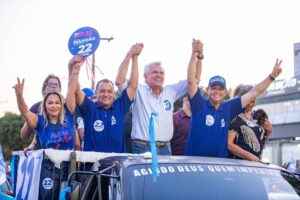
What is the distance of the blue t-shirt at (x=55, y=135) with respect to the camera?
16.8 ft

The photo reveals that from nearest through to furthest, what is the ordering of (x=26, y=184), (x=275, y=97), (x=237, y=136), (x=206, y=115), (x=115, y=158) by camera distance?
(x=115, y=158)
(x=26, y=184)
(x=206, y=115)
(x=237, y=136)
(x=275, y=97)

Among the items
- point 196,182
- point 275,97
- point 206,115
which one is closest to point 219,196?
point 196,182

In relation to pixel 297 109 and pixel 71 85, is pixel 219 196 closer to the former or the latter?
pixel 71 85

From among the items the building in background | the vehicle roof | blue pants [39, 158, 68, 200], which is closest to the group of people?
blue pants [39, 158, 68, 200]

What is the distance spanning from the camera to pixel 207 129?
520 cm

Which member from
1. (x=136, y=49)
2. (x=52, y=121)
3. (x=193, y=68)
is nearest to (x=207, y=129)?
(x=193, y=68)

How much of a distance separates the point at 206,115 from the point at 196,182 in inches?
60.4

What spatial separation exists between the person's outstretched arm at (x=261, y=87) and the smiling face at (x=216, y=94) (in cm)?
31

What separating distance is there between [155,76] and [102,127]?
3.11 ft

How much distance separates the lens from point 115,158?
4.12m

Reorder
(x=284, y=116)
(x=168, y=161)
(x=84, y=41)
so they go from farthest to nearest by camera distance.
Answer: (x=284, y=116)
(x=84, y=41)
(x=168, y=161)

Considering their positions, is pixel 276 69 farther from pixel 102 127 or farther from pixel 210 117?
pixel 102 127

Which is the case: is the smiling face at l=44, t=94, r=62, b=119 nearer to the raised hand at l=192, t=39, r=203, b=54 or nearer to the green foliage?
the raised hand at l=192, t=39, r=203, b=54

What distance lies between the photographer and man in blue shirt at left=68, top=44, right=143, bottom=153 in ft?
17.4
